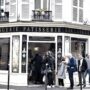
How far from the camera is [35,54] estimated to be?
27.4 meters

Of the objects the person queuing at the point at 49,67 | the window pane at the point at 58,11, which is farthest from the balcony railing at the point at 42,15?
the person queuing at the point at 49,67

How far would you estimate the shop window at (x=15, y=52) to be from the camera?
89.0ft

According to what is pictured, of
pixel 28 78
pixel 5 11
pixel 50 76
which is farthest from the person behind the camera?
pixel 5 11

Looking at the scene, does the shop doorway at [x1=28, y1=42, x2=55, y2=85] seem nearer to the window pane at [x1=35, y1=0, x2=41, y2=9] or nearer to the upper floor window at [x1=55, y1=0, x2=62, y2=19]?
the upper floor window at [x1=55, y1=0, x2=62, y2=19]

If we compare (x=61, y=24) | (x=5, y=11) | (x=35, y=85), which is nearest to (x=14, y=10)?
(x=5, y=11)

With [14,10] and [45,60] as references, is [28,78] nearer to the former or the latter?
[45,60]

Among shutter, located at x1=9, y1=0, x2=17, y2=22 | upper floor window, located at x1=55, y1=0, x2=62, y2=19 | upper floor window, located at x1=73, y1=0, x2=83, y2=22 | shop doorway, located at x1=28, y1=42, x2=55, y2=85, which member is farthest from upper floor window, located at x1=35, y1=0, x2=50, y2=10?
shop doorway, located at x1=28, y1=42, x2=55, y2=85

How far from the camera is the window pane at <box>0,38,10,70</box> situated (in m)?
28.4

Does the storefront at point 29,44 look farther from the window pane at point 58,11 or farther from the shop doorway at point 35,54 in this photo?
the window pane at point 58,11

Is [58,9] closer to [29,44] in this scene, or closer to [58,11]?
[58,11]

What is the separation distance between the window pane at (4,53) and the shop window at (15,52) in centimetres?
90

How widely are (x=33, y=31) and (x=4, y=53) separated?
280 centimetres

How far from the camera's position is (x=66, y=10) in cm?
2783

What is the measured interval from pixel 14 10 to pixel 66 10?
10.7ft
